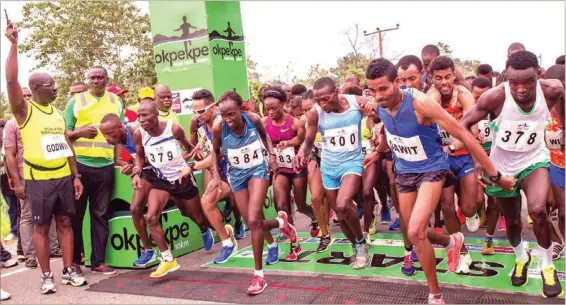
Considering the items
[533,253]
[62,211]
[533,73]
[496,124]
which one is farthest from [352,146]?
[62,211]

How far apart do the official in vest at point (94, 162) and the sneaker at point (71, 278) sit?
0.38m

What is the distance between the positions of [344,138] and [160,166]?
2.15 m

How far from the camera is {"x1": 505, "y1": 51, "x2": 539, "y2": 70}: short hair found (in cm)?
389

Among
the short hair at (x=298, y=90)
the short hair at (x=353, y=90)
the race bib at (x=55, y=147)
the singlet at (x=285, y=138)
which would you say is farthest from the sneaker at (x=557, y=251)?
the race bib at (x=55, y=147)

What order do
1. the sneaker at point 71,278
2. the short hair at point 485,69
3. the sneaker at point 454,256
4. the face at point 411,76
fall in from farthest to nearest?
the short hair at point 485,69
the sneaker at point 71,278
the face at point 411,76
the sneaker at point 454,256

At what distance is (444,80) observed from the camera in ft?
16.3

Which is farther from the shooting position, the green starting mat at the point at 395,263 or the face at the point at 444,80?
the face at the point at 444,80

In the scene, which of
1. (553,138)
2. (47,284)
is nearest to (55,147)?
(47,284)

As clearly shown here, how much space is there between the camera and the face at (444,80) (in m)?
4.94

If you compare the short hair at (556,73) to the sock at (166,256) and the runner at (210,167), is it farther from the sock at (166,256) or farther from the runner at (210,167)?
the sock at (166,256)

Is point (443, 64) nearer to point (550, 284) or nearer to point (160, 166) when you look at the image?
point (550, 284)

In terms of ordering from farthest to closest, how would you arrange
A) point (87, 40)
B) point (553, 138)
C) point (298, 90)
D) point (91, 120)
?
point (87, 40)
point (298, 90)
point (91, 120)
point (553, 138)

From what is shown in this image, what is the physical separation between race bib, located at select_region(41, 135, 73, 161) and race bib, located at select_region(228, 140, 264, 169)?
72.3 inches

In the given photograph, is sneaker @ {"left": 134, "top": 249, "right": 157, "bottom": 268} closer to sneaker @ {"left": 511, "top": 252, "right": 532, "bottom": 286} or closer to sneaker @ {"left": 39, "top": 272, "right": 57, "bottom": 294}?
sneaker @ {"left": 39, "top": 272, "right": 57, "bottom": 294}
